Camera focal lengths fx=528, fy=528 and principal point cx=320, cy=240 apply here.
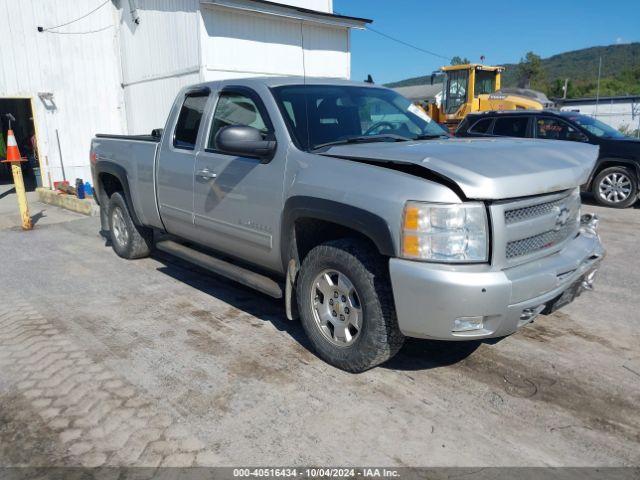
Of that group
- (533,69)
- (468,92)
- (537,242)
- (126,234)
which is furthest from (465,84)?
(533,69)

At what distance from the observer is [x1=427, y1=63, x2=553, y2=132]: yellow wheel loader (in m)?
16.5

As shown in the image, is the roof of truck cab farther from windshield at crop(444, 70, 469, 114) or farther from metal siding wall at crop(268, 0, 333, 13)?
windshield at crop(444, 70, 469, 114)

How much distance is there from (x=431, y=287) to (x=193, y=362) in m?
1.88

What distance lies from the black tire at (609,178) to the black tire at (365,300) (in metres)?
8.38

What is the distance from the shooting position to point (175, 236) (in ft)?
18.0

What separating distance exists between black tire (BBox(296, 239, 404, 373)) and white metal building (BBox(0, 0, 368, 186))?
29.4 ft

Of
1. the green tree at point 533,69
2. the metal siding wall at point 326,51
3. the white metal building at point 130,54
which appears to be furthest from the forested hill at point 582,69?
the white metal building at point 130,54

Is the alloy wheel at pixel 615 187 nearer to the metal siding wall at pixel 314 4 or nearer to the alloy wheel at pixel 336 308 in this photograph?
the alloy wheel at pixel 336 308

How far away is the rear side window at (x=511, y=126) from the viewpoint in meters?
10.5

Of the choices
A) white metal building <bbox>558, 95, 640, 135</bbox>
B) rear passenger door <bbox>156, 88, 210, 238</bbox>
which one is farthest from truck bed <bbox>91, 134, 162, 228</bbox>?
white metal building <bbox>558, 95, 640, 135</bbox>

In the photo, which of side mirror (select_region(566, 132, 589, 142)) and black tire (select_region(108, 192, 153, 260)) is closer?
black tire (select_region(108, 192, 153, 260))

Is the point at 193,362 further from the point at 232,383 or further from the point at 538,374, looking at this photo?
the point at 538,374

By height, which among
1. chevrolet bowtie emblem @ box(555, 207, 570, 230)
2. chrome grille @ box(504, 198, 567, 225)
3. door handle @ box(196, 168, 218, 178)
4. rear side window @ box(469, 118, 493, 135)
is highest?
rear side window @ box(469, 118, 493, 135)

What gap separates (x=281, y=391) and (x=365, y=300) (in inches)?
31.5
